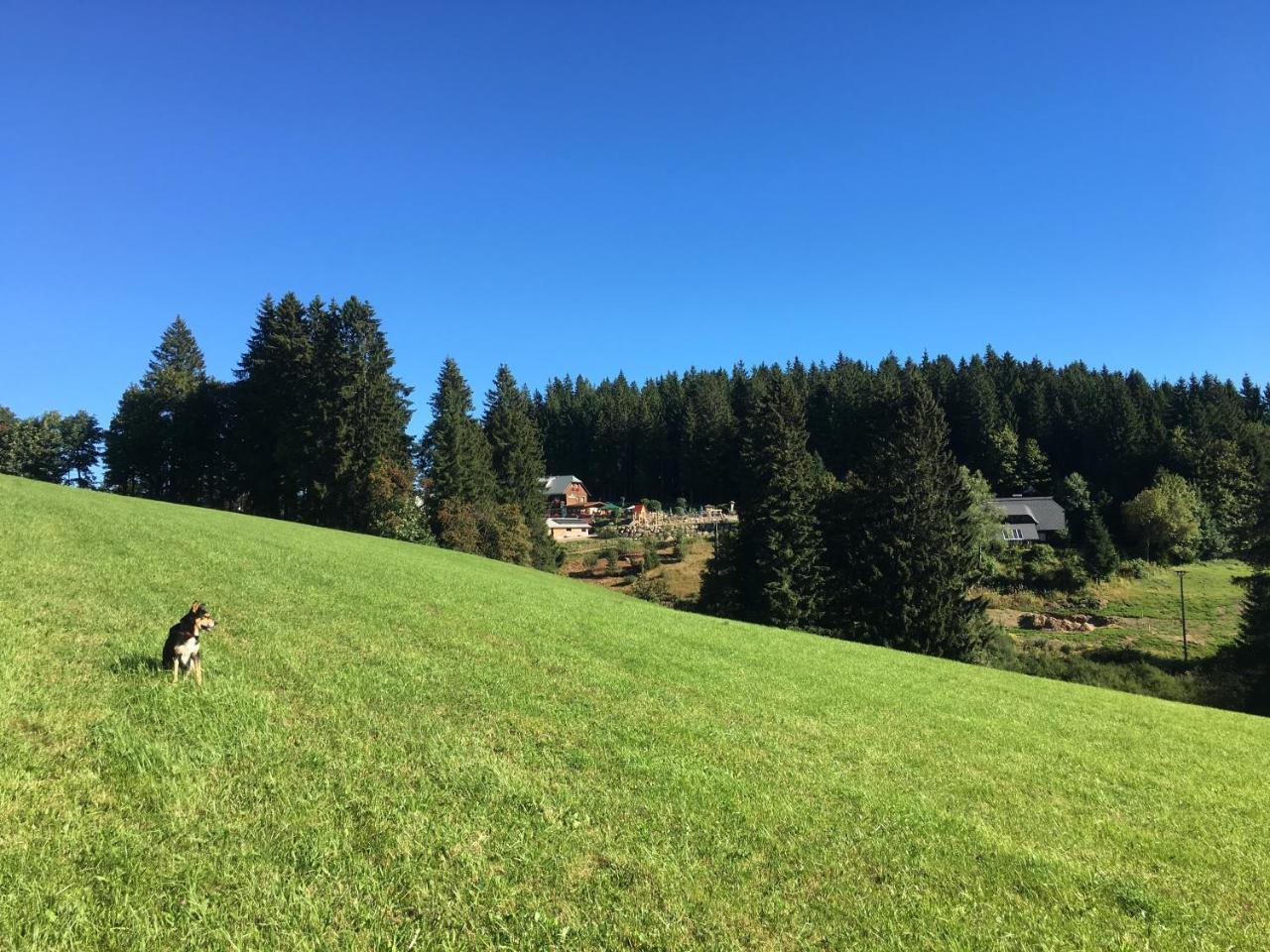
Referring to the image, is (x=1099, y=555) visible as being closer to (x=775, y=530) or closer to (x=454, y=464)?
(x=775, y=530)

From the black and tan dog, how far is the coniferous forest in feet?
119

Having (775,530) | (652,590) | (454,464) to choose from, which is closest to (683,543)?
(652,590)

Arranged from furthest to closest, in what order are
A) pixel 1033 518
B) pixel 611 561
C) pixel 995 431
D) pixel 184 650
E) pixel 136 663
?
pixel 995 431, pixel 1033 518, pixel 611 561, pixel 136 663, pixel 184 650

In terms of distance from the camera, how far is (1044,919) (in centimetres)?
498

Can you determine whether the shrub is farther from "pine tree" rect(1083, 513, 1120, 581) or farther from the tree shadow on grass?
"pine tree" rect(1083, 513, 1120, 581)

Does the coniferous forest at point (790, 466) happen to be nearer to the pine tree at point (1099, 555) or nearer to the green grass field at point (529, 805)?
the pine tree at point (1099, 555)

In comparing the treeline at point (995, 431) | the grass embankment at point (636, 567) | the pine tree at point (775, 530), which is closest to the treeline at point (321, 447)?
the grass embankment at point (636, 567)

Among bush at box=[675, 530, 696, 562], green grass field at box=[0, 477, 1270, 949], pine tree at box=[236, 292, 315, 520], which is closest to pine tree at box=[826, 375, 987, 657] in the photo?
green grass field at box=[0, 477, 1270, 949]

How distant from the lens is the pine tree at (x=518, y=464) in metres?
64.6

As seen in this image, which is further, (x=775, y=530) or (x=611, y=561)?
(x=611, y=561)

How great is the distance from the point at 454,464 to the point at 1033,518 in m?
77.8

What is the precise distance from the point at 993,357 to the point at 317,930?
14301cm

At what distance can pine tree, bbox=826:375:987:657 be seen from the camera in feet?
123

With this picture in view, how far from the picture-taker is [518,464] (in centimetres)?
6919
